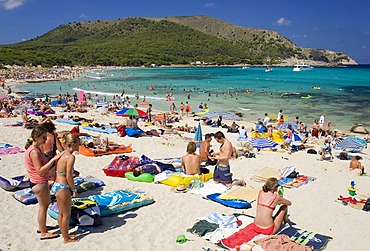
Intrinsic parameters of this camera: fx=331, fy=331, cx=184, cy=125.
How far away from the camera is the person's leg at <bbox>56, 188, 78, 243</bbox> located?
439 centimetres

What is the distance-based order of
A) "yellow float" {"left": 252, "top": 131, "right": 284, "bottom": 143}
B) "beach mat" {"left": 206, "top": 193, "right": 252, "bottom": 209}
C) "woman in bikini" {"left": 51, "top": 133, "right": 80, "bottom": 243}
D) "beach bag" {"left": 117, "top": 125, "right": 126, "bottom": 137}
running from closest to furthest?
"woman in bikini" {"left": 51, "top": 133, "right": 80, "bottom": 243}
"beach mat" {"left": 206, "top": 193, "right": 252, "bottom": 209}
"beach bag" {"left": 117, "top": 125, "right": 126, "bottom": 137}
"yellow float" {"left": 252, "top": 131, "right": 284, "bottom": 143}

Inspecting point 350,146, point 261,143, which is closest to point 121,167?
point 261,143

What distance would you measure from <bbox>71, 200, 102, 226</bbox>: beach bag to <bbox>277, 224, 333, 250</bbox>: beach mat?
115 inches

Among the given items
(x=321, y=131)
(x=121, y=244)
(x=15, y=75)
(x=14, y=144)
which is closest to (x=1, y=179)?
(x=121, y=244)

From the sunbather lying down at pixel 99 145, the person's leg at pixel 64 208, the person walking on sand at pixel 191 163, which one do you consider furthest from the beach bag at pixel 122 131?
the person's leg at pixel 64 208

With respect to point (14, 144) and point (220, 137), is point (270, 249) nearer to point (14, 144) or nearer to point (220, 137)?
point (220, 137)

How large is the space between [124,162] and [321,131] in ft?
38.2

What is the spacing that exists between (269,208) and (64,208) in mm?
2936

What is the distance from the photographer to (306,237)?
5098 millimetres

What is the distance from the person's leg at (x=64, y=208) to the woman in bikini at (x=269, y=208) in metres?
2.76

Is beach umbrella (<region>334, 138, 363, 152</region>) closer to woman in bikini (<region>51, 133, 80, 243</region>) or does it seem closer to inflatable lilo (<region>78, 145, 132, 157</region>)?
inflatable lilo (<region>78, 145, 132, 157</region>)

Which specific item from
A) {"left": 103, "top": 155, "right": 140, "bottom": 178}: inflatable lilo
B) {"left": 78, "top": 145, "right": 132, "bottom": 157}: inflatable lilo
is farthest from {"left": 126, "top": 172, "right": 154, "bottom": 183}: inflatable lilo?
{"left": 78, "top": 145, "right": 132, "bottom": 157}: inflatable lilo

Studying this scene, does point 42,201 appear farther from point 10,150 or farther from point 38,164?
point 10,150

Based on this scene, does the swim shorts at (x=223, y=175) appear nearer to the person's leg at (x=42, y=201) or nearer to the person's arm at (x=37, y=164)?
the person's leg at (x=42, y=201)
